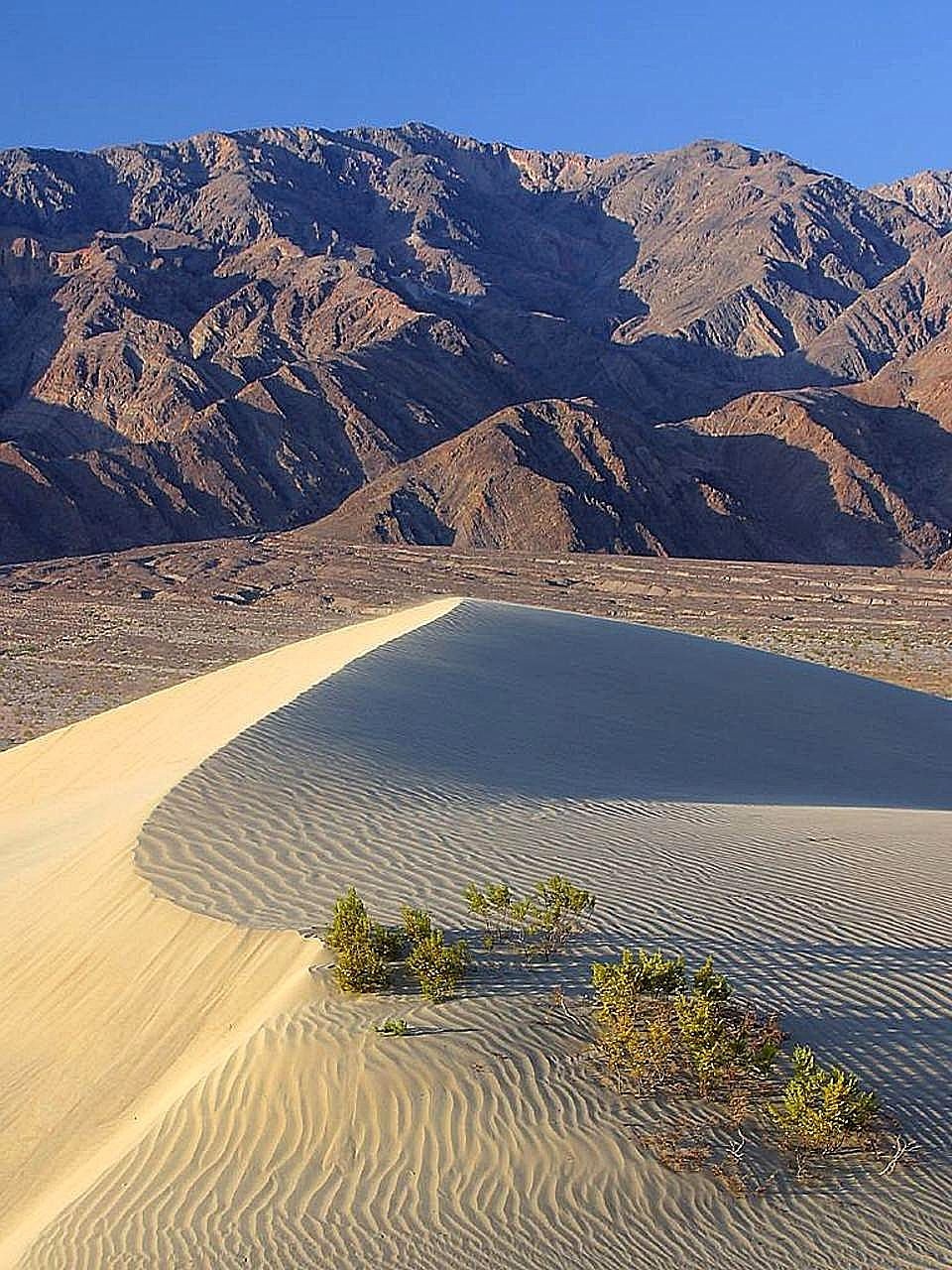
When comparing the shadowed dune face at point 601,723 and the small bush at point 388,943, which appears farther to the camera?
the shadowed dune face at point 601,723

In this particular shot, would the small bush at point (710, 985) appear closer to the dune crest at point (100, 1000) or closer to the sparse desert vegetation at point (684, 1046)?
the sparse desert vegetation at point (684, 1046)

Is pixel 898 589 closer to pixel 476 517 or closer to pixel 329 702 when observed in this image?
pixel 476 517

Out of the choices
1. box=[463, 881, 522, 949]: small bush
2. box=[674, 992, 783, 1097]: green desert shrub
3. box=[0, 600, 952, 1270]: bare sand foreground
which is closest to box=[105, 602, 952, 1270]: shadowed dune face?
box=[0, 600, 952, 1270]: bare sand foreground

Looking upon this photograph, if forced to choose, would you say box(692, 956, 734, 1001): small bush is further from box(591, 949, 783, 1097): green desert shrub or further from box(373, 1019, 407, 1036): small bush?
box(373, 1019, 407, 1036): small bush

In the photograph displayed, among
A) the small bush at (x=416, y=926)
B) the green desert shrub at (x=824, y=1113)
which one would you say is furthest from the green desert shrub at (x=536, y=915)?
the green desert shrub at (x=824, y=1113)

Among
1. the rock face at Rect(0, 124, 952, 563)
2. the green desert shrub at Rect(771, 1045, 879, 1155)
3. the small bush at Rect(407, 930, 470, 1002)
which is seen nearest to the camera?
the green desert shrub at Rect(771, 1045, 879, 1155)

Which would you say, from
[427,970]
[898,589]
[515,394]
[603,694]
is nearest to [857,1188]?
[427,970]
